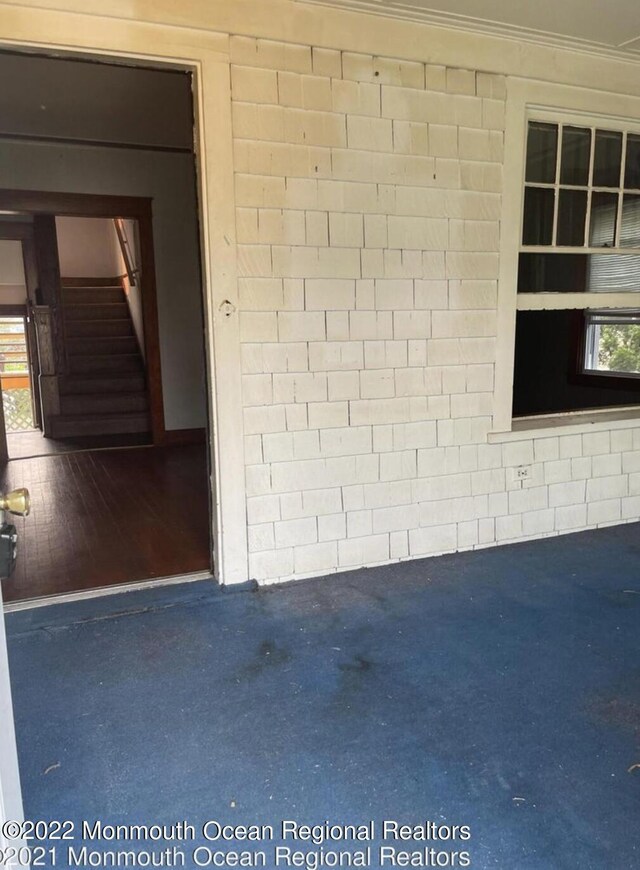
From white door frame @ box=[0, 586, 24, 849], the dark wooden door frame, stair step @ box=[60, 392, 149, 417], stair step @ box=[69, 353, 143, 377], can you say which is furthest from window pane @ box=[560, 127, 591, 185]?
stair step @ box=[69, 353, 143, 377]

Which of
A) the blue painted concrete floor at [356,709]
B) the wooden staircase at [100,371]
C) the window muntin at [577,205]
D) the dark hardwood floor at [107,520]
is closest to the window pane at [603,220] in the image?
the window muntin at [577,205]

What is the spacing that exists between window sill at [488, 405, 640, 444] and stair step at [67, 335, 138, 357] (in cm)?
567

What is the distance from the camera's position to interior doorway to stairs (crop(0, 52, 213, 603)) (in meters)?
3.59

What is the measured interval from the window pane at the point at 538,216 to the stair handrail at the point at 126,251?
5541 millimetres

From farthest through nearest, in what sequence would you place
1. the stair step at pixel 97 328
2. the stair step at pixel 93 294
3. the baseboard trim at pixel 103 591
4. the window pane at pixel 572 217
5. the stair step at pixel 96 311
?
the stair step at pixel 93 294 → the stair step at pixel 96 311 → the stair step at pixel 97 328 → the window pane at pixel 572 217 → the baseboard trim at pixel 103 591

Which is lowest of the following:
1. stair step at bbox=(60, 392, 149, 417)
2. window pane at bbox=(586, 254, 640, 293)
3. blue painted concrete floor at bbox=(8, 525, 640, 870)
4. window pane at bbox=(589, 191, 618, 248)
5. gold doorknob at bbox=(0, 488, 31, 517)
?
blue painted concrete floor at bbox=(8, 525, 640, 870)

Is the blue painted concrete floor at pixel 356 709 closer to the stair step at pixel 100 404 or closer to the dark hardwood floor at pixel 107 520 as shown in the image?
the dark hardwood floor at pixel 107 520

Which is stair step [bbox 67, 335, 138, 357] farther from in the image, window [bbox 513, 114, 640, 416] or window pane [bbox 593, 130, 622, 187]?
window pane [bbox 593, 130, 622, 187]

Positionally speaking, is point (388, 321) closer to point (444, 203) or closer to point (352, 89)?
point (444, 203)

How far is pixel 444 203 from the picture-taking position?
3250 mm

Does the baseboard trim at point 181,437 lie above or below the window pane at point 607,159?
below

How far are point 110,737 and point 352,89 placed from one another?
295cm

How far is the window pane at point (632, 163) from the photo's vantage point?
147 inches

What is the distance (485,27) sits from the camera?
123 inches
